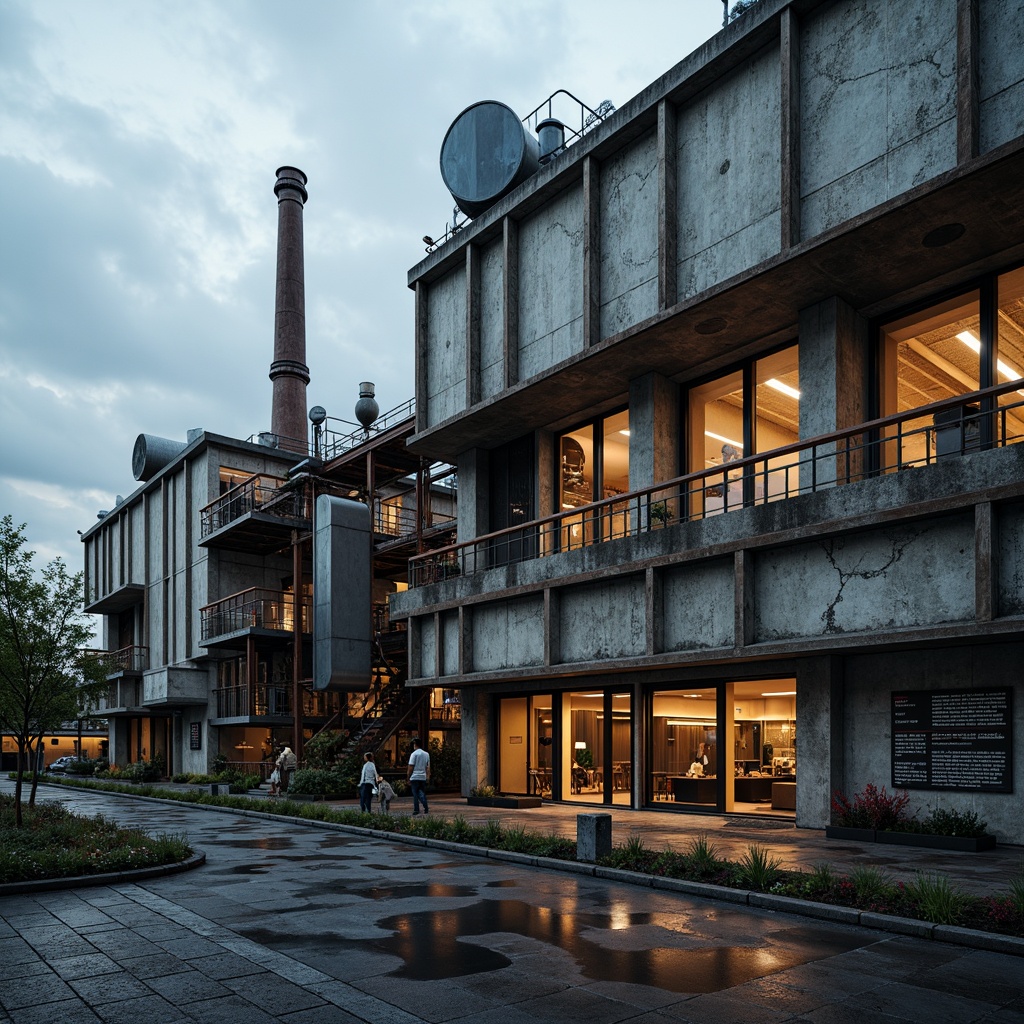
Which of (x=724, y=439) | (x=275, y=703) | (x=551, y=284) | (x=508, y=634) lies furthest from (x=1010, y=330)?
(x=275, y=703)

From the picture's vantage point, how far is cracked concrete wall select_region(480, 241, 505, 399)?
2573cm

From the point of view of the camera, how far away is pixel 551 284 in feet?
79.3

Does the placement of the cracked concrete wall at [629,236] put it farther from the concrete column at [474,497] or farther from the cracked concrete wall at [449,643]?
the cracked concrete wall at [449,643]

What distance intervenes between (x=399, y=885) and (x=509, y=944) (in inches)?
166

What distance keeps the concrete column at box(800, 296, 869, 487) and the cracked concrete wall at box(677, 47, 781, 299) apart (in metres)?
1.83

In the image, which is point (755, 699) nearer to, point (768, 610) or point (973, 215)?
point (768, 610)

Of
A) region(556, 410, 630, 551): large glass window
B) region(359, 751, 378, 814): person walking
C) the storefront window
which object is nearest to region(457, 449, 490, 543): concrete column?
region(556, 410, 630, 551): large glass window

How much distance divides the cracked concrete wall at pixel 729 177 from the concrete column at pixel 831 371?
1.83 meters

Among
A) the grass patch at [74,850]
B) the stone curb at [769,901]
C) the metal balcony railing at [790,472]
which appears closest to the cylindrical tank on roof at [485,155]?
the metal balcony railing at [790,472]

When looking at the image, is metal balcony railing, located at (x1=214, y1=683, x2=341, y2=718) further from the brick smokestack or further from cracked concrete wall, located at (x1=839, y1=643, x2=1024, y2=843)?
cracked concrete wall, located at (x1=839, y1=643, x2=1024, y2=843)

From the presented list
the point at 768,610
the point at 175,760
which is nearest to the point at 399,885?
the point at 768,610

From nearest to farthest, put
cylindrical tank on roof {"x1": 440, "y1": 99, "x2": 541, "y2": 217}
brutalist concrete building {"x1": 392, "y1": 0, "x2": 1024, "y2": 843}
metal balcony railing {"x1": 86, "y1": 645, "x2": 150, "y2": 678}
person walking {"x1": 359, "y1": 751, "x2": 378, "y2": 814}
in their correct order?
brutalist concrete building {"x1": 392, "y1": 0, "x2": 1024, "y2": 843} < person walking {"x1": 359, "y1": 751, "x2": 378, "y2": 814} < cylindrical tank on roof {"x1": 440, "y1": 99, "x2": 541, "y2": 217} < metal balcony railing {"x1": 86, "y1": 645, "x2": 150, "y2": 678}

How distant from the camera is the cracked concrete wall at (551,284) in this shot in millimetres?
23375

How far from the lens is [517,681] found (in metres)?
27.0
